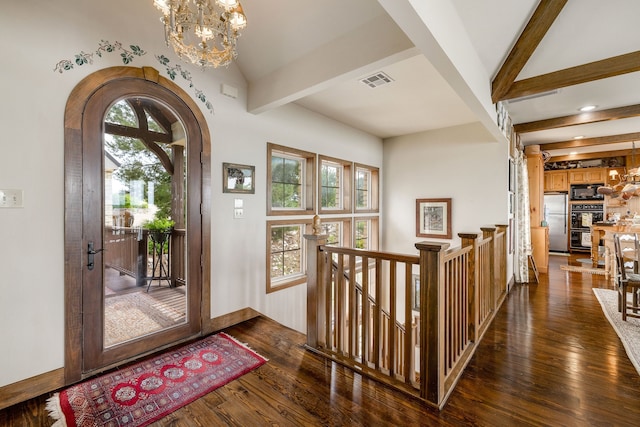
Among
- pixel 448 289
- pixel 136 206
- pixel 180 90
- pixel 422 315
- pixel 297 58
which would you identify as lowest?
pixel 422 315

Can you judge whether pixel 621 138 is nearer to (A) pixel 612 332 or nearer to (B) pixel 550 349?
(A) pixel 612 332

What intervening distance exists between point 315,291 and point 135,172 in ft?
6.12

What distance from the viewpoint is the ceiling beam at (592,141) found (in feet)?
18.7

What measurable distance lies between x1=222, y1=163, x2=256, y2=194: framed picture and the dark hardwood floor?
1496mm

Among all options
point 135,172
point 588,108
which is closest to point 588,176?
point 588,108

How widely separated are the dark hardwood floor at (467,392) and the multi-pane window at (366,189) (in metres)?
3.10

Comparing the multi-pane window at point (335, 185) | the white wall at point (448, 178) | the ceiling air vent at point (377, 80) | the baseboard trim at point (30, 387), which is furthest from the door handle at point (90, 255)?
the white wall at point (448, 178)

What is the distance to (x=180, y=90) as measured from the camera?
2.61 m

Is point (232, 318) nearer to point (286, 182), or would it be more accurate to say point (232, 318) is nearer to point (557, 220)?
point (286, 182)

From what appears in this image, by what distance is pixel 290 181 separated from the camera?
4023mm

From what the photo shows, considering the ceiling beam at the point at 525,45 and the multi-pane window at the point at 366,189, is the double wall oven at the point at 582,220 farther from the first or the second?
the ceiling beam at the point at 525,45

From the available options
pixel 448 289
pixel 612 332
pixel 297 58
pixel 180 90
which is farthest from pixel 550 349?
pixel 180 90

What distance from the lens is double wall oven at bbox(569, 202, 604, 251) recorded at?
8.01 metres

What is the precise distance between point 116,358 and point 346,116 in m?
3.93
